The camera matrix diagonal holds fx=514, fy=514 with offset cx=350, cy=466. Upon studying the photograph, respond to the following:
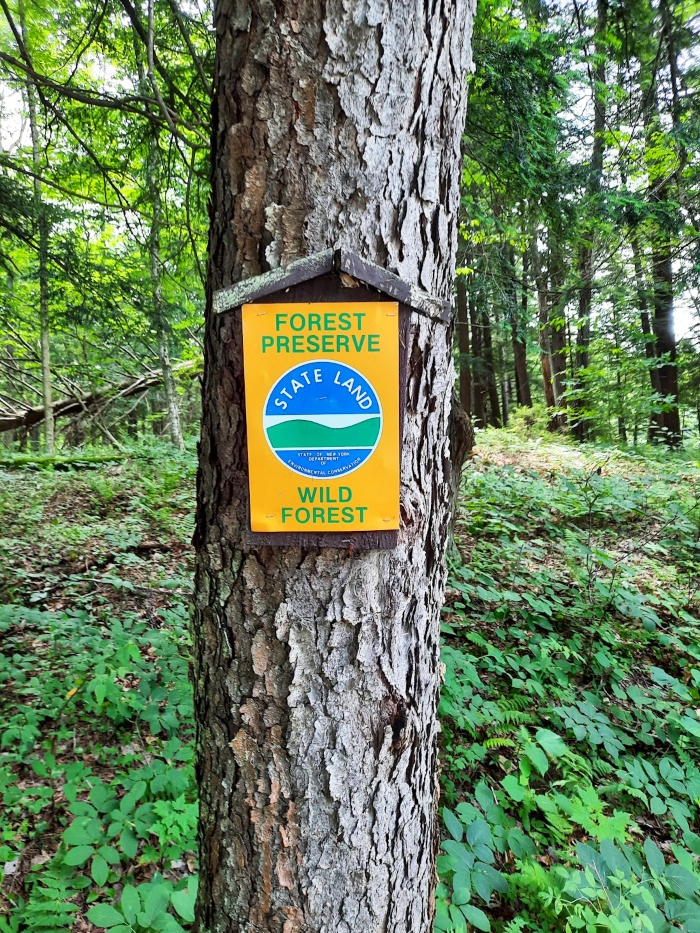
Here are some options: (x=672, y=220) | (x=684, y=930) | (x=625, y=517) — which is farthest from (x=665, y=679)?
(x=672, y=220)

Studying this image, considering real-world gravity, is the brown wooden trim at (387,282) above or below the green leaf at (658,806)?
above

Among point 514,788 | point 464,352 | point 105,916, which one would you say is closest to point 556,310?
point 464,352

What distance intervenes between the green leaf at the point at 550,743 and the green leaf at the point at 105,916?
1610 millimetres

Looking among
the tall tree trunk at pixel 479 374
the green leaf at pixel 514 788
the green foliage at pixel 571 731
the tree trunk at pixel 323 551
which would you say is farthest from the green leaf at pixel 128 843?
the tall tree trunk at pixel 479 374

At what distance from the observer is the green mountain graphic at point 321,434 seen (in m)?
0.93

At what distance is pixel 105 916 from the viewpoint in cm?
151

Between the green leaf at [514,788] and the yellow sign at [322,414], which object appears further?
the green leaf at [514,788]

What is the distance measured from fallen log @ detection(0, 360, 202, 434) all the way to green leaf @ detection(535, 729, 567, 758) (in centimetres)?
881

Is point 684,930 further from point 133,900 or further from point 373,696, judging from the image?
point 133,900

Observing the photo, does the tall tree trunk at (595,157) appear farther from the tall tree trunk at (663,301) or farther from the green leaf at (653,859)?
the green leaf at (653,859)

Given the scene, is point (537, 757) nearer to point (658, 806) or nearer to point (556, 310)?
point (658, 806)

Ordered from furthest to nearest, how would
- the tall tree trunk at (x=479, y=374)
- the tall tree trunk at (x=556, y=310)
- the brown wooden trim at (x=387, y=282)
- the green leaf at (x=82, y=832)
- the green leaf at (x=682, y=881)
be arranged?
the tall tree trunk at (x=479, y=374) → the tall tree trunk at (x=556, y=310) → the green leaf at (x=82, y=832) → the green leaf at (x=682, y=881) → the brown wooden trim at (x=387, y=282)

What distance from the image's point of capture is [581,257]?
5.77 meters

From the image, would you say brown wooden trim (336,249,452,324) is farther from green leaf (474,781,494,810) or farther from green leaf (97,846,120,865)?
green leaf (97,846,120,865)
